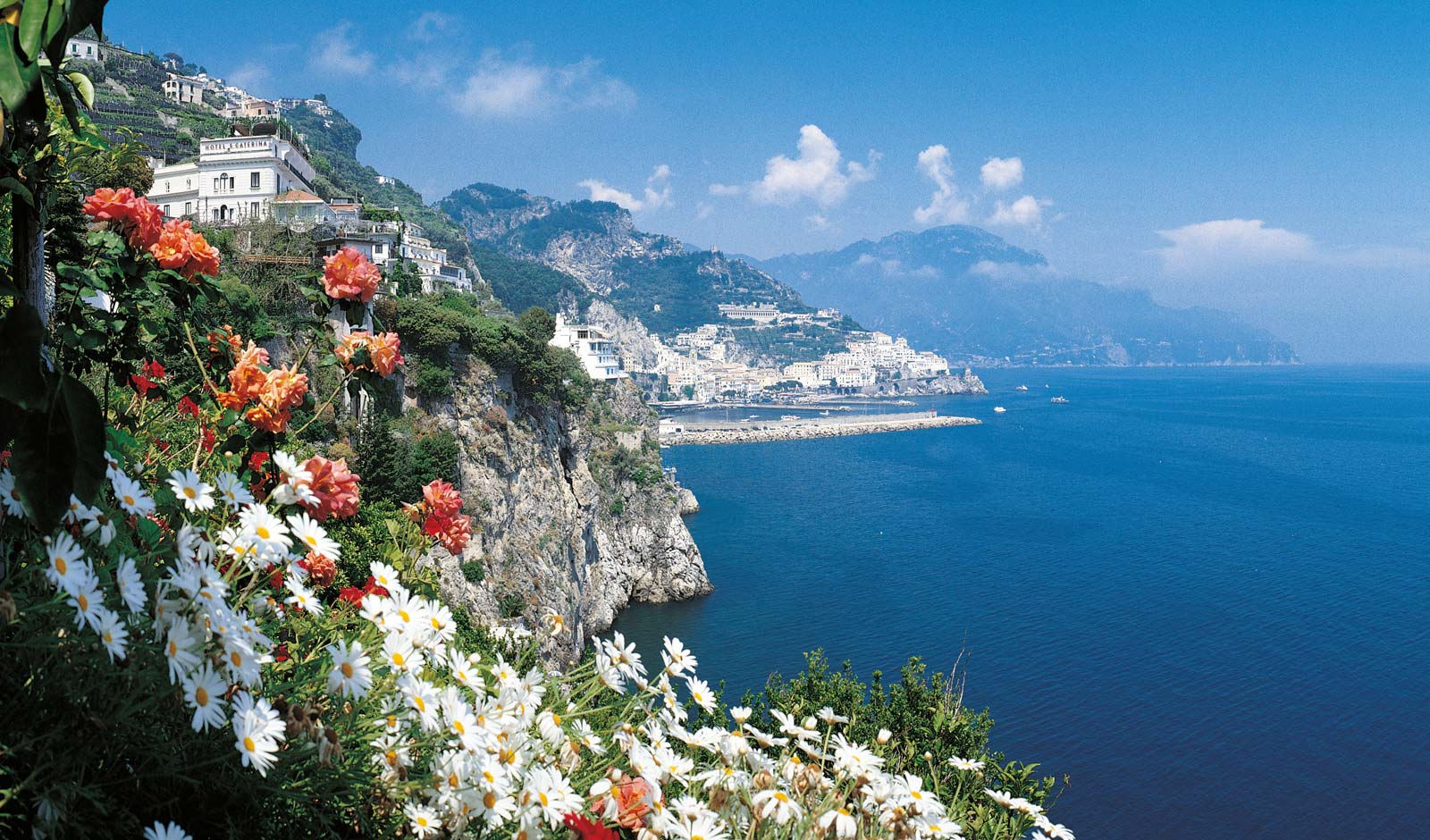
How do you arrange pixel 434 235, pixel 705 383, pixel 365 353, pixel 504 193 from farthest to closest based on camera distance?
pixel 504 193
pixel 705 383
pixel 434 235
pixel 365 353

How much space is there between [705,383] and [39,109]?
105m

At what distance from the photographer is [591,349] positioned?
131ft

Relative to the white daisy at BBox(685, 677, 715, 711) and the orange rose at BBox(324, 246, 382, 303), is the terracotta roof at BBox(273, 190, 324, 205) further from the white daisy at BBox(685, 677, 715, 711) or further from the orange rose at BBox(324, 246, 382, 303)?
the white daisy at BBox(685, 677, 715, 711)

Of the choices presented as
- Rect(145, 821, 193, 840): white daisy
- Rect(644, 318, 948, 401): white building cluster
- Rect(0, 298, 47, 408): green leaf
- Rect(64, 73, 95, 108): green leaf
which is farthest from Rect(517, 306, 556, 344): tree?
Rect(644, 318, 948, 401): white building cluster

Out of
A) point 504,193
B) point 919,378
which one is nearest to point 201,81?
point 919,378

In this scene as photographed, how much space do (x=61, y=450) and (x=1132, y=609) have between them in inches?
1251

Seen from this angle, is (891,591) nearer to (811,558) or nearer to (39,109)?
(811,558)

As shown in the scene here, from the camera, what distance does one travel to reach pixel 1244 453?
5944cm

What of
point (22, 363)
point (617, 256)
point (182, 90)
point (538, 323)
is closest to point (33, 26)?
point (22, 363)

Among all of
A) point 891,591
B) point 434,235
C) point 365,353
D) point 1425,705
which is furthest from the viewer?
point 434,235

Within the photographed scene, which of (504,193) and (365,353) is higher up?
(504,193)

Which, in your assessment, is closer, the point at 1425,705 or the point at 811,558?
the point at 1425,705

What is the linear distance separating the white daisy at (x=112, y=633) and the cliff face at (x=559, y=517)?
12137mm

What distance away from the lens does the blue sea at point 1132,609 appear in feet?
61.5
